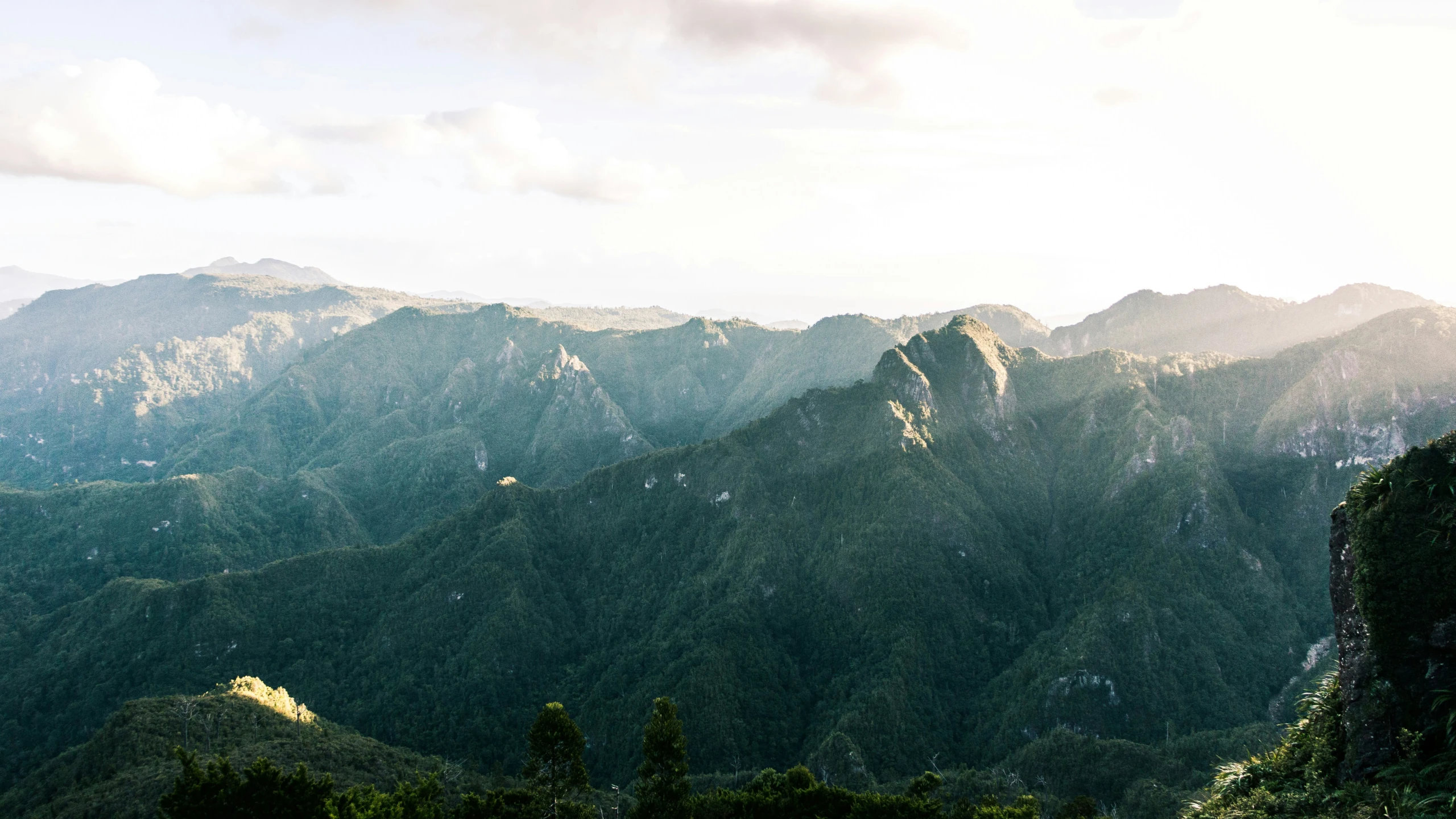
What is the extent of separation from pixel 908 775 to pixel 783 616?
50.9 meters

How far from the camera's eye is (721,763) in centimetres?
14562

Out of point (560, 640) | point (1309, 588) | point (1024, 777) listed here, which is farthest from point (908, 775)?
point (1309, 588)

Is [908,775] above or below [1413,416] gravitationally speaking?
below

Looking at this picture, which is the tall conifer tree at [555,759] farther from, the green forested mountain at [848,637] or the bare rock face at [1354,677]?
the green forested mountain at [848,637]

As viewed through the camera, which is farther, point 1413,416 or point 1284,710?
point 1413,416

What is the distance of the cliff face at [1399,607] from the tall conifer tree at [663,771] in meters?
46.0

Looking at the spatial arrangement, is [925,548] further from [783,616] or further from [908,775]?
[908,775]

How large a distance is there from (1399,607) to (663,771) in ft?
173

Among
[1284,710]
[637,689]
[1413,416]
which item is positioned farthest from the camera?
[1413,416]

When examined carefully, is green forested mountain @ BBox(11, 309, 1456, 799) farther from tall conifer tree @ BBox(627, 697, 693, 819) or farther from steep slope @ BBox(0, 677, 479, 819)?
tall conifer tree @ BBox(627, 697, 693, 819)

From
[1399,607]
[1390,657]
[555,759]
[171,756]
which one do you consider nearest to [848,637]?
[555,759]

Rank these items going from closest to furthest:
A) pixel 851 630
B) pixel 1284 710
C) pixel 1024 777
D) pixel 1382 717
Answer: pixel 1382 717 → pixel 1024 777 → pixel 1284 710 → pixel 851 630

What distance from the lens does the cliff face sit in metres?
33.1

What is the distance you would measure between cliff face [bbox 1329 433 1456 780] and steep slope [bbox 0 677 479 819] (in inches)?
3784
